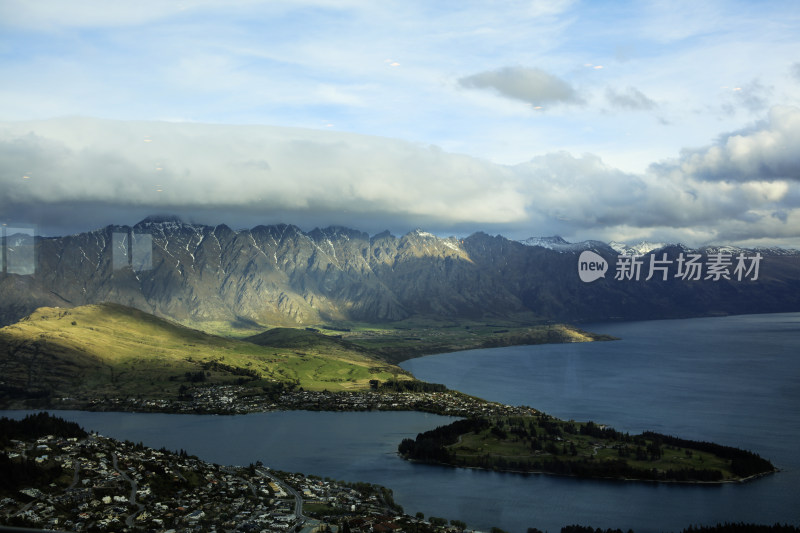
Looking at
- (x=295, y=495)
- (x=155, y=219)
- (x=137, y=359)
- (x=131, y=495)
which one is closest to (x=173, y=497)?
(x=131, y=495)

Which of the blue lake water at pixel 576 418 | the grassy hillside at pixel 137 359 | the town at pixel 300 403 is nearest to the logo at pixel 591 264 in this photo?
the blue lake water at pixel 576 418

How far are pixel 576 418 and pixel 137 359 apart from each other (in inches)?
2088

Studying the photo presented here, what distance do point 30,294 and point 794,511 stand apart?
96.2 m

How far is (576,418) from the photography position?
180 ft

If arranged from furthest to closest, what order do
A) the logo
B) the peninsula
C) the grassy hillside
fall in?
the logo < the grassy hillside < the peninsula

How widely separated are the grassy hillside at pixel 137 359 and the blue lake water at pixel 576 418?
909 cm

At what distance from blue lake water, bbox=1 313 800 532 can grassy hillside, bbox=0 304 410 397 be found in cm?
909

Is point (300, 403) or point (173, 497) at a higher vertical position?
point (173, 497)

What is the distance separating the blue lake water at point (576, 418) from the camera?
107ft

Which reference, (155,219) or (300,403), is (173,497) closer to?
(300,403)

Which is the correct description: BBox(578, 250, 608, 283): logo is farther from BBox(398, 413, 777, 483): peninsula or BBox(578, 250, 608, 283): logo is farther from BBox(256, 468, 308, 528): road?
BBox(256, 468, 308, 528): road

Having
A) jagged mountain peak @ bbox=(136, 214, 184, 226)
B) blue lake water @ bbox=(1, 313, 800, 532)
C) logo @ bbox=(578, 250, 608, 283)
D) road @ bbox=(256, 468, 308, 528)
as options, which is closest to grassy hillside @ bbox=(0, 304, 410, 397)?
blue lake water @ bbox=(1, 313, 800, 532)

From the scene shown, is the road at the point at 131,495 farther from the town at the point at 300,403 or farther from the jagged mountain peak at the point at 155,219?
the town at the point at 300,403

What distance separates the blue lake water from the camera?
32.7m
